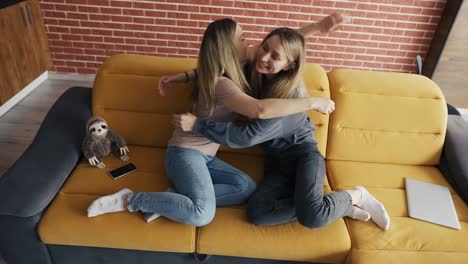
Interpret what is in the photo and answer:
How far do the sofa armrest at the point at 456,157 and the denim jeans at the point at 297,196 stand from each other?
0.66 metres

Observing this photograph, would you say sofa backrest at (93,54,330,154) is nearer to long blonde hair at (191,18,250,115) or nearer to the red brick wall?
long blonde hair at (191,18,250,115)

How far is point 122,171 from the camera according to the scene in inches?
67.2

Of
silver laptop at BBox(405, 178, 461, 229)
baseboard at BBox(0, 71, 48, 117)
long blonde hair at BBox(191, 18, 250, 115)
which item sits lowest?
baseboard at BBox(0, 71, 48, 117)

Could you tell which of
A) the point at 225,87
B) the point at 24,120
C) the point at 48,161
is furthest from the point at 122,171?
the point at 24,120

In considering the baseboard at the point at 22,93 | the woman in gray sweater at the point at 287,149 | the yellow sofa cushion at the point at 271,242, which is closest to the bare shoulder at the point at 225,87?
the woman in gray sweater at the point at 287,149

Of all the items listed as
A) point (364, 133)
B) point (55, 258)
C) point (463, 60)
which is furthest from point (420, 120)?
point (55, 258)

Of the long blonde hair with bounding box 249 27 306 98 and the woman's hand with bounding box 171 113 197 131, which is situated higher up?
the long blonde hair with bounding box 249 27 306 98

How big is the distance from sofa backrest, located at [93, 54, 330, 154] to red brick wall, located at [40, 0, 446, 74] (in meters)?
1.39

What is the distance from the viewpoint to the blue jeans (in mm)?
1436

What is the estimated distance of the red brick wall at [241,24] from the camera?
306cm

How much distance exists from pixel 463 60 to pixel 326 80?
1.89 metres

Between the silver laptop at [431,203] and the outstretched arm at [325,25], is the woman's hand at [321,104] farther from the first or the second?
the silver laptop at [431,203]

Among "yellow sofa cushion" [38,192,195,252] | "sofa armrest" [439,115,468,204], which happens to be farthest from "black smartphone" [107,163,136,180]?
"sofa armrest" [439,115,468,204]

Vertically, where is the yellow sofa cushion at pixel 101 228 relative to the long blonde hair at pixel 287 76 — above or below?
below
